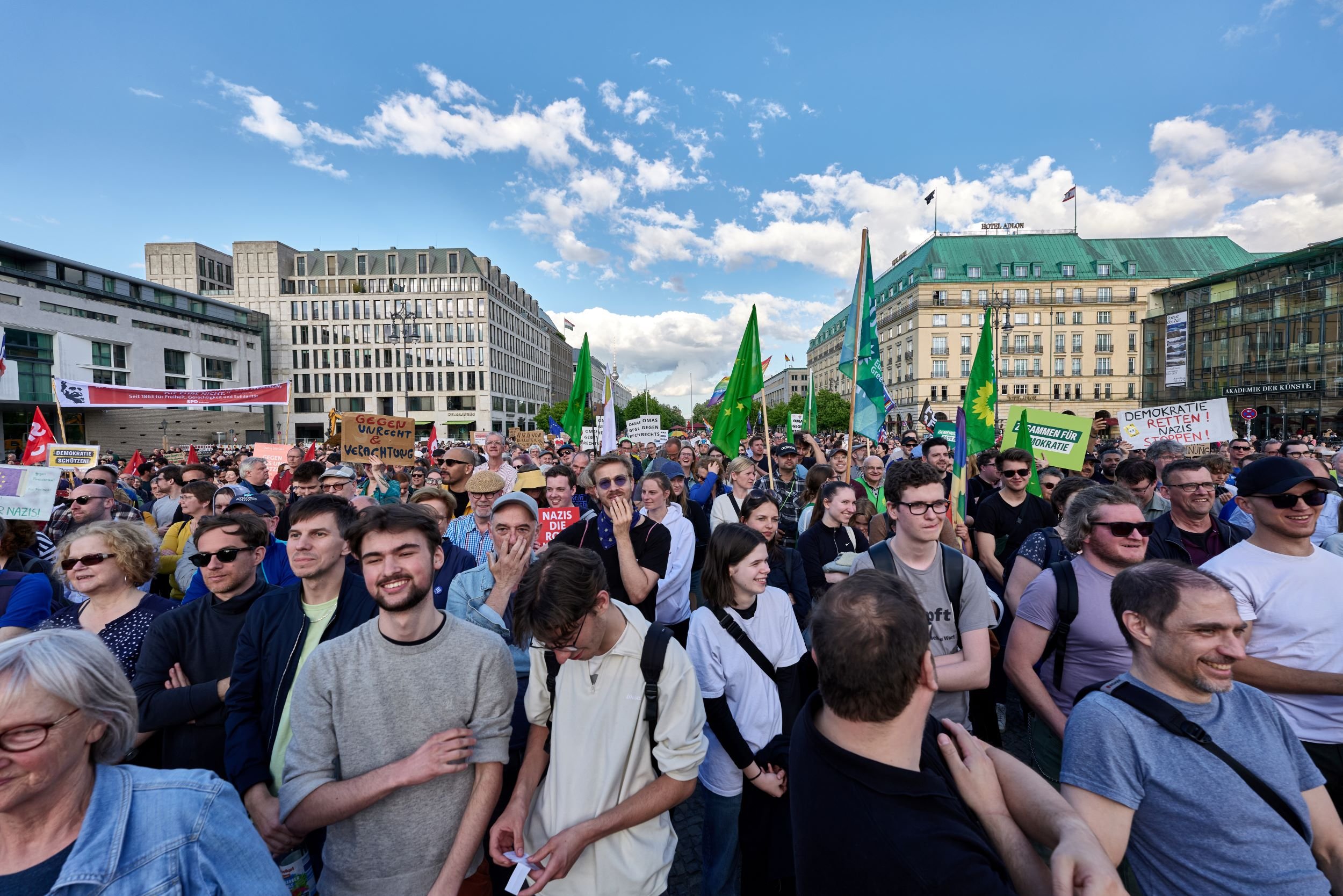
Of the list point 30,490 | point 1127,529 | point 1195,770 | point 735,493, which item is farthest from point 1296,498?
point 30,490

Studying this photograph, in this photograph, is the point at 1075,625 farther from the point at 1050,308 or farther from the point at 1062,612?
the point at 1050,308

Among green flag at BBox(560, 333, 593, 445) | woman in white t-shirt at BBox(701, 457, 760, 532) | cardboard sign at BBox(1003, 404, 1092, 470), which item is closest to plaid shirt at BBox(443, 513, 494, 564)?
woman in white t-shirt at BBox(701, 457, 760, 532)

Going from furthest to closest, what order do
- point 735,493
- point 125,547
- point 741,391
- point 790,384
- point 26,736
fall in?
point 790,384, point 741,391, point 735,493, point 125,547, point 26,736

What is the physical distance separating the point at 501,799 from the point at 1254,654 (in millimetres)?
3318

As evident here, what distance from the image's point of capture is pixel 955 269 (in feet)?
231

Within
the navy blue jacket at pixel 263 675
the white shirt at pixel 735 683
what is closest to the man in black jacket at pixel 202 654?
the navy blue jacket at pixel 263 675

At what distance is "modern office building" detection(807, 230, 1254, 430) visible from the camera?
222ft

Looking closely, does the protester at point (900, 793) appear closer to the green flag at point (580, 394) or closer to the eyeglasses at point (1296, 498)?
the eyeglasses at point (1296, 498)

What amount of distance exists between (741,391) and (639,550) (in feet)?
18.2

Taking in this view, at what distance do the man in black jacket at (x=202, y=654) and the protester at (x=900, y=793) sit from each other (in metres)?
2.34

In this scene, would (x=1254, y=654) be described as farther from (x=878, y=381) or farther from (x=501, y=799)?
(x=878, y=381)

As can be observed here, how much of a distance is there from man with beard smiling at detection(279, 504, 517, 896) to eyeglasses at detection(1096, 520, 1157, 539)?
271 cm

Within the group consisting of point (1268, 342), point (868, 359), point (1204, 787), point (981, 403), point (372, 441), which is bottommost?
point (1204, 787)

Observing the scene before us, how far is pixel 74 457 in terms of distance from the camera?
8.10 m
